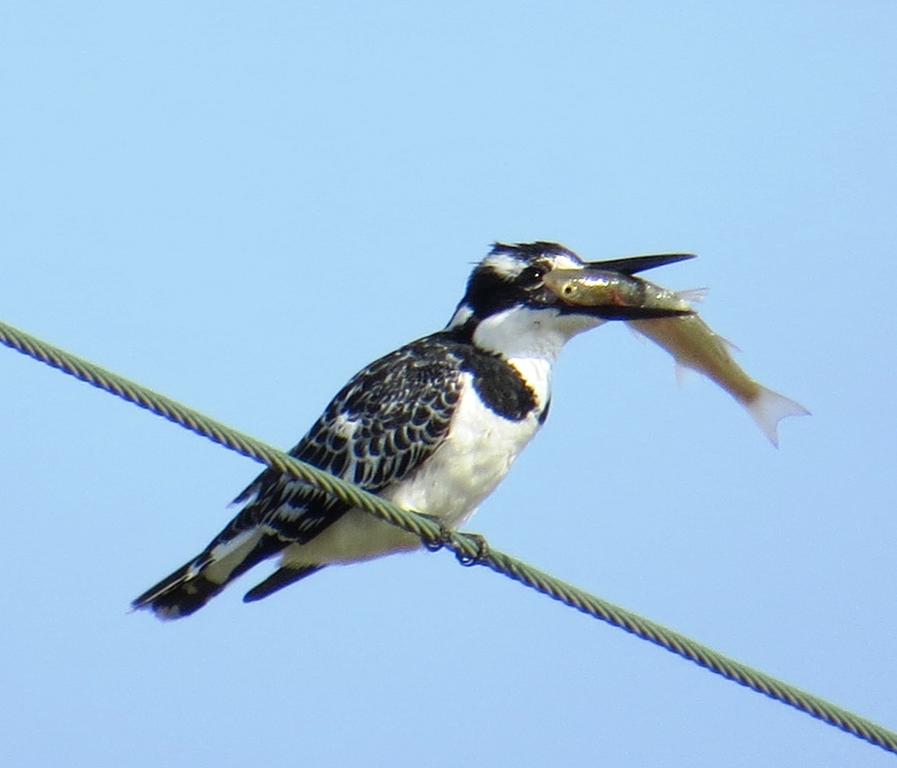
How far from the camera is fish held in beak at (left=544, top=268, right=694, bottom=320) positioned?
6.34 m

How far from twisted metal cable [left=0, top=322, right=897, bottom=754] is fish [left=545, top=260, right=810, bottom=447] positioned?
1.30 metres

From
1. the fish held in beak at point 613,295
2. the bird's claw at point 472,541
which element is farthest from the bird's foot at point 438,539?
the fish held in beak at point 613,295

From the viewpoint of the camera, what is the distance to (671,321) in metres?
6.43

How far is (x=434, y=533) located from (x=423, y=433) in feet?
3.66

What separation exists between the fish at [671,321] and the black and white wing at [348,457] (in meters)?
0.46

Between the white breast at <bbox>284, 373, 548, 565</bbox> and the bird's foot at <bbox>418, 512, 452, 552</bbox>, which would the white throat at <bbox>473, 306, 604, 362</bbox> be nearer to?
the white breast at <bbox>284, 373, 548, 565</bbox>

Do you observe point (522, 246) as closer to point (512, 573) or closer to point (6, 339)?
point (512, 573)

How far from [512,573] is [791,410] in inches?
51.0

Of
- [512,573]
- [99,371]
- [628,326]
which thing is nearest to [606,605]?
[512,573]

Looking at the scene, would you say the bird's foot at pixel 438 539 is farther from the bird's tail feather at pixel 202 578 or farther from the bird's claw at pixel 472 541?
the bird's tail feather at pixel 202 578

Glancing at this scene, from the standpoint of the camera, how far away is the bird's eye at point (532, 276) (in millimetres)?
6617

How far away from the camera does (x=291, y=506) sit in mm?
6453

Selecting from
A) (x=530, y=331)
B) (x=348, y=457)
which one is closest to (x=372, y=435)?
(x=348, y=457)

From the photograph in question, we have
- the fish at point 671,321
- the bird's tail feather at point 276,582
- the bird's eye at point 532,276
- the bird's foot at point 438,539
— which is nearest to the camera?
the bird's foot at point 438,539
